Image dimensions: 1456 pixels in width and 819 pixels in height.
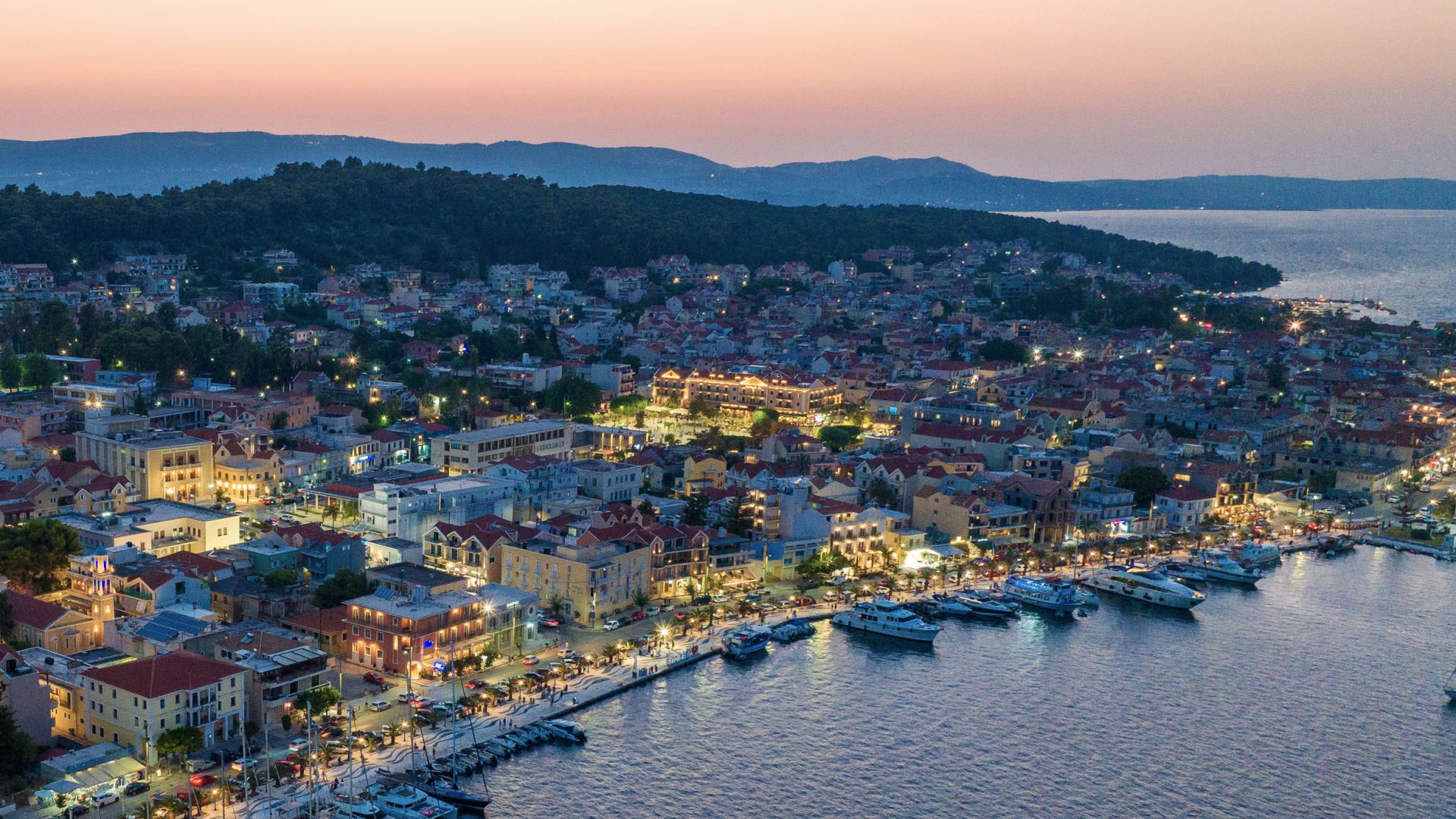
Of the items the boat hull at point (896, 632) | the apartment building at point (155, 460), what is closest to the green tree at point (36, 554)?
the apartment building at point (155, 460)

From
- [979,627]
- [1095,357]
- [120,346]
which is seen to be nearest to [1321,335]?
[1095,357]

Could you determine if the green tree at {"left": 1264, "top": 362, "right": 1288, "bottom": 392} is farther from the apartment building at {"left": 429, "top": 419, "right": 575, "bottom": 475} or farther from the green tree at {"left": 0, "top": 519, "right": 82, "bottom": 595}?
the green tree at {"left": 0, "top": 519, "right": 82, "bottom": 595}

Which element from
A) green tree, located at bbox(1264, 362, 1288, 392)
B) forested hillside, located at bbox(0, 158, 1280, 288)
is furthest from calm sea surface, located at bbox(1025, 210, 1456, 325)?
green tree, located at bbox(1264, 362, 1288, 392)

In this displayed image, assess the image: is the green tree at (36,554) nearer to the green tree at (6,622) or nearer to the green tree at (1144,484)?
the green tree at (6,622)

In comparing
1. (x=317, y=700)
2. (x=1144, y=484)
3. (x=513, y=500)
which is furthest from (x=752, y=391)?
(x=317, y=700)

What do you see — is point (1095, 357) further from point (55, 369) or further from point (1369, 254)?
point (1369, 254)

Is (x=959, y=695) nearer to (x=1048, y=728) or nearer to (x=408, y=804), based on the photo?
(x=1048, y=728)
